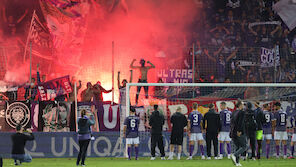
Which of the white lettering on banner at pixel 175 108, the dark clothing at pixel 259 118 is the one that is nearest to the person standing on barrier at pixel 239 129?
the dark clothing at pixel 259 118

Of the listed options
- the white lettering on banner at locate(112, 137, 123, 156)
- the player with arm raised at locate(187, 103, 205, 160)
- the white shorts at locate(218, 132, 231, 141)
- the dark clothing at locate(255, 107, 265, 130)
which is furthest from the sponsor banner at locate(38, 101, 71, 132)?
the dark clothing at locate(255, 107, 265, 130)

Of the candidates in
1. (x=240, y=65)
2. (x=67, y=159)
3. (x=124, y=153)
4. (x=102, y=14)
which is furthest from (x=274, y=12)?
(x=67, y=159)

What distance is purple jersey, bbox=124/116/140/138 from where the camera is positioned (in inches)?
630

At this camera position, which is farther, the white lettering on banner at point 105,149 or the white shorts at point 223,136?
the white lettering on banner at point 105,149

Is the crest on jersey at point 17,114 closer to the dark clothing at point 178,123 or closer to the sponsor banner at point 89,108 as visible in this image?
the sponsor banner at point 89,108

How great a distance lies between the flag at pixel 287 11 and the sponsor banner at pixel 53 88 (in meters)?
11.2

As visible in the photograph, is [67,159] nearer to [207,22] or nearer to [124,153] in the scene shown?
[124,153]

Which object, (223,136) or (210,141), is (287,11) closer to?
(223,136)

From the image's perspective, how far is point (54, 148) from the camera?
1708 cm

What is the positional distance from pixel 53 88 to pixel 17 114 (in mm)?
2121

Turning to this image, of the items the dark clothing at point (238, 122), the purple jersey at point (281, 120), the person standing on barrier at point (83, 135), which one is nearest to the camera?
the dark clothing at point (238, 122)

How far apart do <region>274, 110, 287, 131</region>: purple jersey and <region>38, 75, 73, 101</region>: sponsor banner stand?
7.84 metres

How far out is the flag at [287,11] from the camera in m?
23.8

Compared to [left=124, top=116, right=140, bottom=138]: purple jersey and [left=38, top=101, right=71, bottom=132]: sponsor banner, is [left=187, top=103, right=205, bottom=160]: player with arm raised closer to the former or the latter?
[left=124, top=116, right=140, bottom=138]: purple jersey
